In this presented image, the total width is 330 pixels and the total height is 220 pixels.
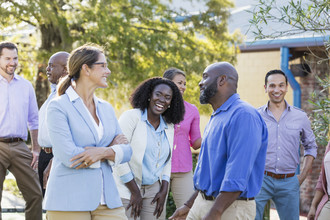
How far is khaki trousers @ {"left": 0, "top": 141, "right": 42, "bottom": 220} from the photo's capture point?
24.8 feet

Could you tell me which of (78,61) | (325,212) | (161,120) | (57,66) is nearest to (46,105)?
(57,66)

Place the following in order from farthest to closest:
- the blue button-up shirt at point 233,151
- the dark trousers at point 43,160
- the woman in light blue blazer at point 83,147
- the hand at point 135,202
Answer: the dark trousers at point 43,160 < the hand at point 135,202 < the woman in light blue blazer at point 83,147 < the blue button-up shirt at point 233,151

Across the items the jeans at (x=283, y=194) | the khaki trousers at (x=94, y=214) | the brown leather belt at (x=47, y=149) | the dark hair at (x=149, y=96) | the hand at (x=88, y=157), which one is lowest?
the jeans at (x=283, y=194)

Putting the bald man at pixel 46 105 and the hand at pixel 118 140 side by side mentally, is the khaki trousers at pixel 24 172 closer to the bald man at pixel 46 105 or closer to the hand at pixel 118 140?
the bald man at pixel 46 105

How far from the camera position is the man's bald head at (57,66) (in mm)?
6809

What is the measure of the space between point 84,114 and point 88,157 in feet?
1.15

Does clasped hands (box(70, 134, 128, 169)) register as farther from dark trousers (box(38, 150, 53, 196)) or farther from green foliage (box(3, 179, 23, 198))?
green foliage (box(3, 179, 23, 198))

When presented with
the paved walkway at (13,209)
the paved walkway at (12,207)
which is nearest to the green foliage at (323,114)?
the paved walkway at (13,209)

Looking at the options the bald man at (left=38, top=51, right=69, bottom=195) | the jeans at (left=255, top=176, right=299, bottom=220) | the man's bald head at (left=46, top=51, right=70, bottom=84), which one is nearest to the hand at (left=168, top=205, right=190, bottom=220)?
the jeans at (left=255, top=176, right=299, bottom=220)

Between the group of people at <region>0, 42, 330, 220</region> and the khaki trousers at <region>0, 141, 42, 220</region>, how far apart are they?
0.51 metres

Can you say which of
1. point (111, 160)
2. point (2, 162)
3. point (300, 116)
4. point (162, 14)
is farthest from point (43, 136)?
point (162, 14)

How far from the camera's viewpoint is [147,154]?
5773mm

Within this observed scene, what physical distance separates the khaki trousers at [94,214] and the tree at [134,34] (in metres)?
7.74

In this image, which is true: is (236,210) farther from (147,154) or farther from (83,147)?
(147,154)
